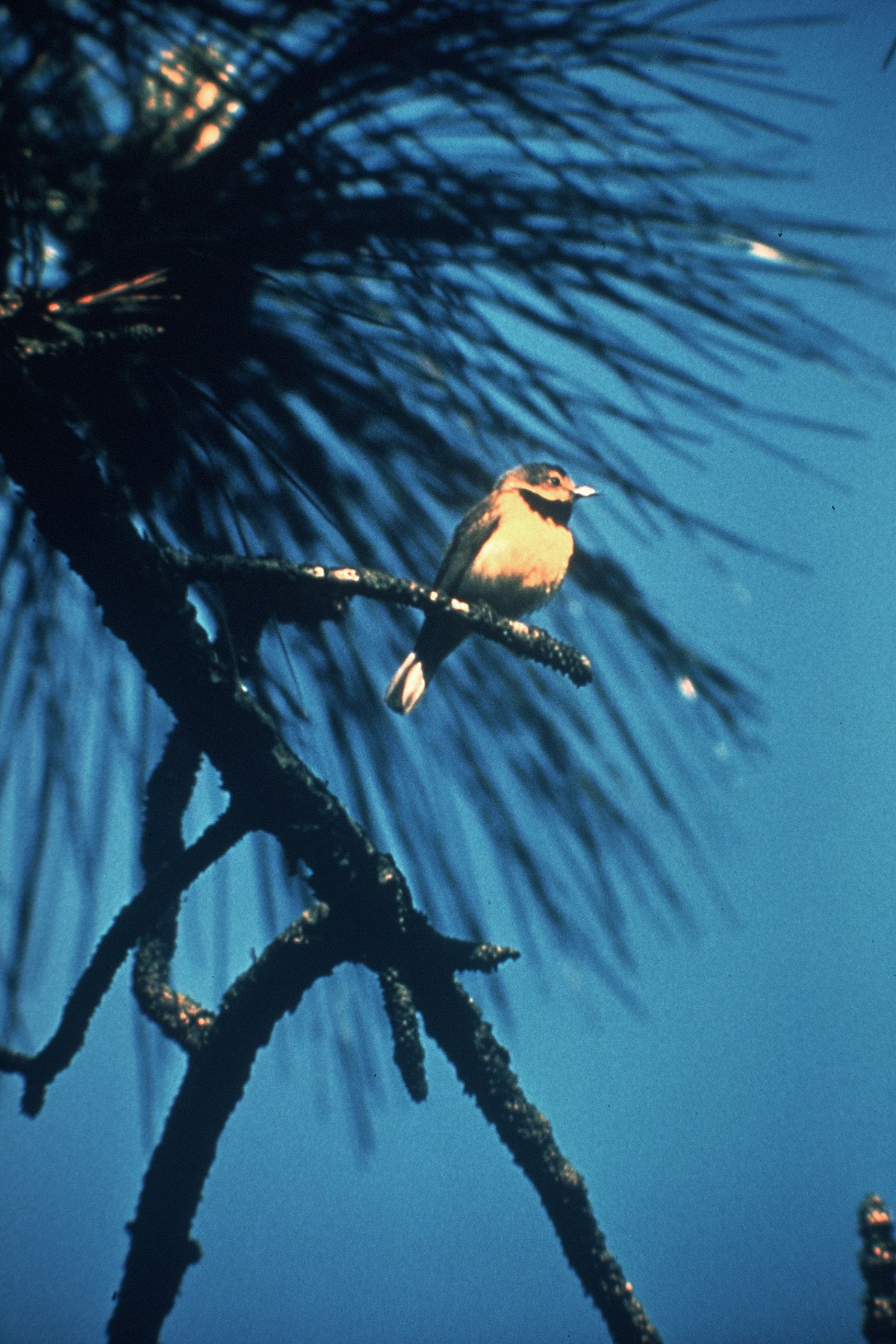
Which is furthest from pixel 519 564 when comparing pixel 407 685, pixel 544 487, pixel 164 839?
pixel 164 839

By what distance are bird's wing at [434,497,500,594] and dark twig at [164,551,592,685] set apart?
69 mm

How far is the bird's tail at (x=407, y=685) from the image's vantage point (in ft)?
2.76

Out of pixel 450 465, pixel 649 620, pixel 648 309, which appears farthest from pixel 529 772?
pixel 648 309

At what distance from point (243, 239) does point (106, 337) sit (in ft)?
0.39

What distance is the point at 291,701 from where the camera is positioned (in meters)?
0.83

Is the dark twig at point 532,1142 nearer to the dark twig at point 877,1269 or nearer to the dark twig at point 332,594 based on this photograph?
the dark twig at point 877,1269

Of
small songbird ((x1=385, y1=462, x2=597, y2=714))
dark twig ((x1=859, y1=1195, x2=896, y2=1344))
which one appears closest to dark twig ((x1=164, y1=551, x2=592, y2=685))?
dark twig ((x1=859, y1=1195, x2=896, y2=1344))

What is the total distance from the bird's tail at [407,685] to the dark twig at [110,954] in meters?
0.25

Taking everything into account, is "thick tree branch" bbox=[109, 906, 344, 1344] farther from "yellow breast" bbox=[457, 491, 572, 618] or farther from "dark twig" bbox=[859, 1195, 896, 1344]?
"yellow breast" bbox=[457, 491, 572, 618]

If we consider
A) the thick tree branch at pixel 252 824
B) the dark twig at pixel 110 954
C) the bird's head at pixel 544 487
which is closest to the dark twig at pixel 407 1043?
the thick tree branch at pixel 252 824

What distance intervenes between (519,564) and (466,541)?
489mm

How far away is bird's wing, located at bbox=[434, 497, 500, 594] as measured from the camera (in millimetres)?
871

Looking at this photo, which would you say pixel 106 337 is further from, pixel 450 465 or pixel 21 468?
pixel 450 465

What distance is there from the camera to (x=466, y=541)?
121 centimetres
